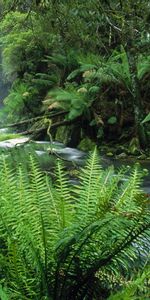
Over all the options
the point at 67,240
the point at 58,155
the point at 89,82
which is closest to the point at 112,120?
the point at 89,82

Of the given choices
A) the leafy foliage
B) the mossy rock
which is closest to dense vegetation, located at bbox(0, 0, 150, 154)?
the mossy rock

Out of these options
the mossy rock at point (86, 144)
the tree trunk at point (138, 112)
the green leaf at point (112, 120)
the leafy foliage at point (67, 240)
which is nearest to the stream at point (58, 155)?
the mossy rock at point (86, 144)

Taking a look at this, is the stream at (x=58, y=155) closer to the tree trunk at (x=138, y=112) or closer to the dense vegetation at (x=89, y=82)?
the dense vegetation at (x=89, y=82)

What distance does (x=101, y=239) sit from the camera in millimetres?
1525

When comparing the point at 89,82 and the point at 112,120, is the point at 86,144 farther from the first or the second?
the point at 89,82

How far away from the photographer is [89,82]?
1181 cm

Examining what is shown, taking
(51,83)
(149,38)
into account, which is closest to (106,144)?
(149,38)

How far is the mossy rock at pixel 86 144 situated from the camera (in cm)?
1112

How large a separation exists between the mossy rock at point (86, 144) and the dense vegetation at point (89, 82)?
18 cm

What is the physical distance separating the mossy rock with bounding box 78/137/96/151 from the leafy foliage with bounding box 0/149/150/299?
370 inches

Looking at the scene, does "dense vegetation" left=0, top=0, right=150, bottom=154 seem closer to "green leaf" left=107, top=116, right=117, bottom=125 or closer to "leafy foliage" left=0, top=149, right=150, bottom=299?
"green leaf" left=107, top=116, right=117, bottom=125

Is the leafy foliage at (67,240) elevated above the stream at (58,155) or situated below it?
above

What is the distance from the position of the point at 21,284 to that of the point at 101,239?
310 millimetres

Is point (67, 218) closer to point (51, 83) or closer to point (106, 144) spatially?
point (106, 144)
